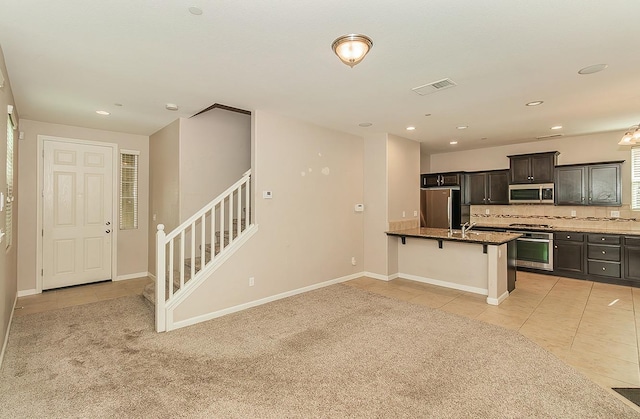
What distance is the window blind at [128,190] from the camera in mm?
5688

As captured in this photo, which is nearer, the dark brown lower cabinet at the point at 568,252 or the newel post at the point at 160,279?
the newel post at the point at 160,279

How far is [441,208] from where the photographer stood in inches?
275

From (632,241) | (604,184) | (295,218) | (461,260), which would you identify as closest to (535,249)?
(632,241)

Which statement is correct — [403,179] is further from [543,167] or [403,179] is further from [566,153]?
[566,153]

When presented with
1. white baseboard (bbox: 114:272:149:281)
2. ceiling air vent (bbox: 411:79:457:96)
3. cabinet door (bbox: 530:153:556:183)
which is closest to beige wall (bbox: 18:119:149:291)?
white baseboard (bbox: 114:272:149:281)

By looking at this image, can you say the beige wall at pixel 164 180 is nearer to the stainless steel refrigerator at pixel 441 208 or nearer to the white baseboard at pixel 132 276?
the white baseboard at pixel 132 276

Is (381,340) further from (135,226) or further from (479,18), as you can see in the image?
(135,226)

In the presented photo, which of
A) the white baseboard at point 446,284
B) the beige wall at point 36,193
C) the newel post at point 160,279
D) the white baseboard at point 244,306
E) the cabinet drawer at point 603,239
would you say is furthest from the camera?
the cabinet drawer at point 603,239

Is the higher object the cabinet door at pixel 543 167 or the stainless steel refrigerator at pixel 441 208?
the cabinet door at pixel 543 167

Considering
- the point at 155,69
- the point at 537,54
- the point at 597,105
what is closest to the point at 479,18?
the point at 537,54

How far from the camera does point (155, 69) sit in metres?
2.96

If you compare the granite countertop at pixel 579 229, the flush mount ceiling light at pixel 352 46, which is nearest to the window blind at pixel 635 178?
the granite countertop at pixel 579 229

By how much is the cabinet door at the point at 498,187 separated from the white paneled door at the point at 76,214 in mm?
7778

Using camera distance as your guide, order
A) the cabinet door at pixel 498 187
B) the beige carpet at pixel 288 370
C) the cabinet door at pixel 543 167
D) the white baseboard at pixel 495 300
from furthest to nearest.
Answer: the cabinet door at pixel 498 187
the cabinet door at pixel 543 167
the white baseboard at pixel 495 300
the beige carpet at pixel 288 370
